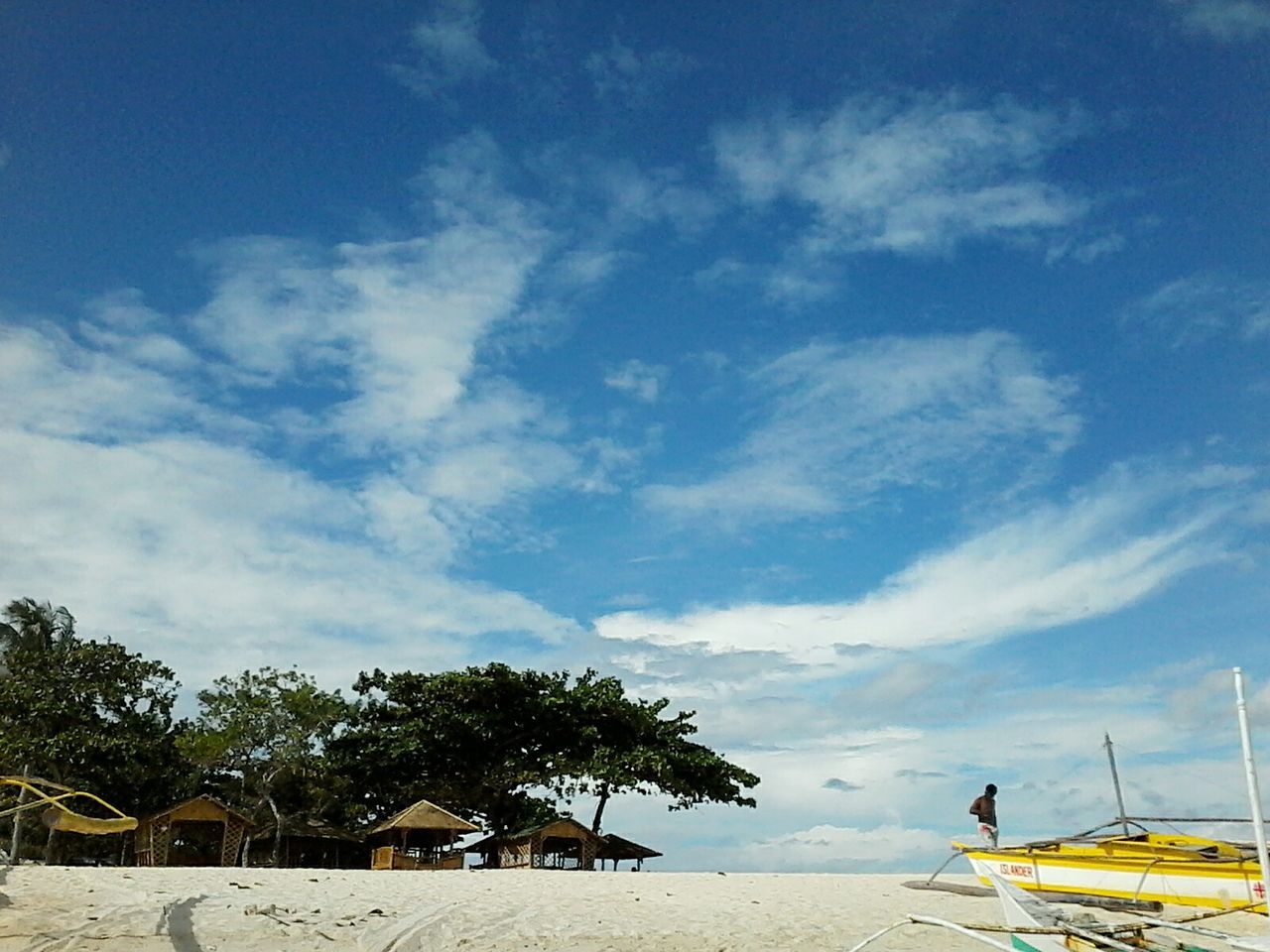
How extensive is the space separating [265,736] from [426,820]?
6.18 m

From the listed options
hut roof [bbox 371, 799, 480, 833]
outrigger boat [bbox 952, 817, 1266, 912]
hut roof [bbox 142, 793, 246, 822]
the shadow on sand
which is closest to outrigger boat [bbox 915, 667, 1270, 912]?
outrigger boat [bbox 952, 817, 1266, 912]

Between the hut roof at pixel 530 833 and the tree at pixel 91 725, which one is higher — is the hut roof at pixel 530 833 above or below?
below

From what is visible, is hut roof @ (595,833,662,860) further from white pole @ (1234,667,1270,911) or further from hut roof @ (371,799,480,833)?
white pole @ (1234,667,1270,911)

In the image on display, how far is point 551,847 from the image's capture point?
27.6 meters

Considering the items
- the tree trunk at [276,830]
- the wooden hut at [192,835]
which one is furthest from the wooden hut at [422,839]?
the wooden hut at [192,835]

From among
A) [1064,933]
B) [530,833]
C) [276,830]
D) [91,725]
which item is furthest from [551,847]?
[1064,933]

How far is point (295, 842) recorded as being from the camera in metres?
30.8

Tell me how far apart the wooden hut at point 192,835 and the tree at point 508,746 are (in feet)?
14.7

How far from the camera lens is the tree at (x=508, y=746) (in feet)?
100

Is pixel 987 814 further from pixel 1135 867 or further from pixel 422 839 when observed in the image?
pixel 422 839

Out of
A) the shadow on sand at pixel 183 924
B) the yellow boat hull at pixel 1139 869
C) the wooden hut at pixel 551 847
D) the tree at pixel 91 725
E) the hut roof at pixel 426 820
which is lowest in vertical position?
the shadow on sand at pixel 183 924

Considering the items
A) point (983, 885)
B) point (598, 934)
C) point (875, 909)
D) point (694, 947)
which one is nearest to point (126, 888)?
point (598, 934)

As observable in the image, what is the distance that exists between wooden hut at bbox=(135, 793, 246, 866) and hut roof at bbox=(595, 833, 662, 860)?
958cm

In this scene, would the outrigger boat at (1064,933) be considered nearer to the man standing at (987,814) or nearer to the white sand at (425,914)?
the white sand at (425,914)
